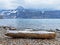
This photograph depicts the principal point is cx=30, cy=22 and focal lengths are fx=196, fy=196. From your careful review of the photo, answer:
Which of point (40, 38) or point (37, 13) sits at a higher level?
point (40, 38)

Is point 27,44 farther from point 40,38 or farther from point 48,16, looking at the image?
point 48,16

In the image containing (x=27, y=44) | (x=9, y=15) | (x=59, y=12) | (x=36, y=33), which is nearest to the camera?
(x=27, y=44)

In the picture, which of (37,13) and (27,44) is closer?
(27,44)

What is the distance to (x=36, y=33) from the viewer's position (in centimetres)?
1225

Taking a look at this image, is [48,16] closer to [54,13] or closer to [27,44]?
[54,13]

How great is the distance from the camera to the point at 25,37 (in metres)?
12.5

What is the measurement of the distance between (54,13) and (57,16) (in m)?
4.05

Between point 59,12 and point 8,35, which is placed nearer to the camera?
point 8,35

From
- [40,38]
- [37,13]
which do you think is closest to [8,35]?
[40,38]

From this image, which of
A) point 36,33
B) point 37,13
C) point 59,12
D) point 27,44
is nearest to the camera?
point 27,44

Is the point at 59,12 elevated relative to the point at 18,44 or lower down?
lower down

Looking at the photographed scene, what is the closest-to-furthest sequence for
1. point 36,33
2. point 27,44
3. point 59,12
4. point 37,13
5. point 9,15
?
1. point 27,44
2. point 36,33
3. point 59,12
4. point 37,13
5. point 9,15

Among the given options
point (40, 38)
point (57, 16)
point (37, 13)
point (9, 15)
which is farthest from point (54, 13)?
point (40, 38)

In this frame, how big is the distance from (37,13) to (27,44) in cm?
17184
